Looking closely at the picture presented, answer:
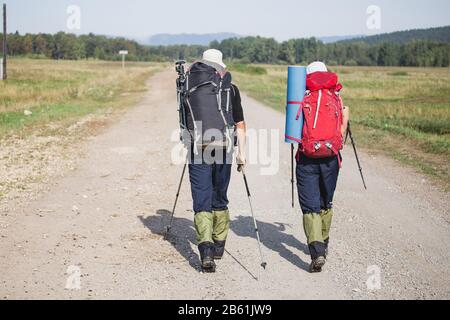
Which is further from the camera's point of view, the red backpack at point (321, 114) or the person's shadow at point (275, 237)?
the person's shadow at point (275, 237)

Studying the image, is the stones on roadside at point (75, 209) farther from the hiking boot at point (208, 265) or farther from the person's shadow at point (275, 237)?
the hiking boot at point (208, 265)

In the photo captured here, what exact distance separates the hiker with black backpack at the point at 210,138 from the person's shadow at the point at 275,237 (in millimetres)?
815

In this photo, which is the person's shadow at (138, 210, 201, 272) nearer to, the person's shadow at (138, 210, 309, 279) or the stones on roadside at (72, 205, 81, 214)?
the person's shadow at (138, 210, 309, 279)

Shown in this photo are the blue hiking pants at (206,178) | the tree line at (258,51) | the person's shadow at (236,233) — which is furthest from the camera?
the tree line at (258,51)

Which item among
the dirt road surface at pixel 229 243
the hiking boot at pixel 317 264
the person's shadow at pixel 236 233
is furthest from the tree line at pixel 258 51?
the hiking boot at pixel 317 264

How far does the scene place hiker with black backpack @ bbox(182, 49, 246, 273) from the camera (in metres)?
5.18

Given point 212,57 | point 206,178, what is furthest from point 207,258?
point 212,57

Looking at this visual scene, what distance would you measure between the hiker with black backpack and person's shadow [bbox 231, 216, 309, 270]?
815 mm

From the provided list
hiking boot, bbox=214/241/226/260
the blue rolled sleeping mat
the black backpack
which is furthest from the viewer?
hiking boot, bbox=214/241/226/260

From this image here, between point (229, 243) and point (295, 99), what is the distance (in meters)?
1.99

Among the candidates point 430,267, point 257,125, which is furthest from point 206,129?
point 257,125

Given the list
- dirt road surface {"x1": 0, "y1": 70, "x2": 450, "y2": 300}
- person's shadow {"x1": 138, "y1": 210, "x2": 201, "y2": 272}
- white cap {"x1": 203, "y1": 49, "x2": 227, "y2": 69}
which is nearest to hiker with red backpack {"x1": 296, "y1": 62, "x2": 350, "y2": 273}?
dirt road surface {"x1": 0, "y1": 70, "x2": 450, "y2": 300}

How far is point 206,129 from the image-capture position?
521 centimetres

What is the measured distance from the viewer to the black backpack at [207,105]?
5.16 m
